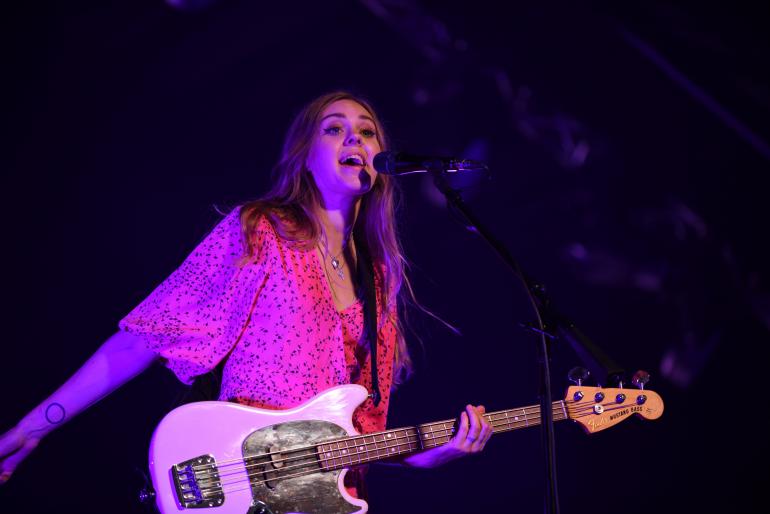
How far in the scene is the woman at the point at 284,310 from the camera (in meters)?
2.23

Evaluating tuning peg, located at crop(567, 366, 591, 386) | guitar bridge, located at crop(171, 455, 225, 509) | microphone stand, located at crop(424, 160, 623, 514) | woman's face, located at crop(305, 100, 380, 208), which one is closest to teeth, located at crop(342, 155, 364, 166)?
woman's face, located at crop(305, 100, 380, 208)

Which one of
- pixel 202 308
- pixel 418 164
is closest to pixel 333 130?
pixel 418 164

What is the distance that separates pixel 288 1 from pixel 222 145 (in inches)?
32.3

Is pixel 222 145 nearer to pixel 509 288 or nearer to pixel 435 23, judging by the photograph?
pixel 435 23

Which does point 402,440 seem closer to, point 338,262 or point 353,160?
point 338,262

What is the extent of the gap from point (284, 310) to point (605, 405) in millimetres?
1258

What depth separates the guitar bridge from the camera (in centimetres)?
196

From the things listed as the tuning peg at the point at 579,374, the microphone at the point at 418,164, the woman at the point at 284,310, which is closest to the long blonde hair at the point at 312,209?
the woman at the point at 284,310

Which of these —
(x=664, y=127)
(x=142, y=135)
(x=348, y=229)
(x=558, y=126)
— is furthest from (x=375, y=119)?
(x=664, y=127)

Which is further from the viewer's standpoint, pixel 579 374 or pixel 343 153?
pixel 343 153

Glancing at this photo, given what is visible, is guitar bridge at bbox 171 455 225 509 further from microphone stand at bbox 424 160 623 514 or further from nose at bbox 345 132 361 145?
nose at bbox 345 132 361 145

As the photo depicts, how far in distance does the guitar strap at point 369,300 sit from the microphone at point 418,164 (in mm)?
619

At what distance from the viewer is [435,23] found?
3902 mm

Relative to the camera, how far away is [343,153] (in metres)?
2.72
